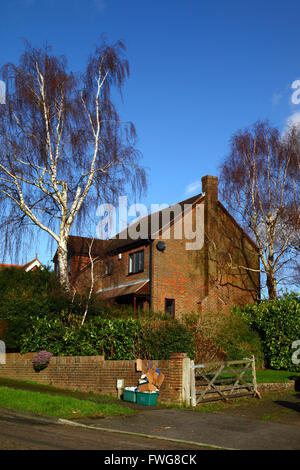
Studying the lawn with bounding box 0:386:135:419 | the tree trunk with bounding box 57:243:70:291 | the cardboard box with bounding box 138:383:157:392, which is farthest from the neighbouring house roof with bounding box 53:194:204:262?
the lawn with bounding box 0:386:135:419

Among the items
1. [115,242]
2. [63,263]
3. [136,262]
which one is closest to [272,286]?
[136,262]

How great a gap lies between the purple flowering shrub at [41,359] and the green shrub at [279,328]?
10.6 meters

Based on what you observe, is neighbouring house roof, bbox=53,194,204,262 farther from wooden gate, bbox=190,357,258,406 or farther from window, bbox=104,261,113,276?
wooden gate, bbox=190,357,258,406

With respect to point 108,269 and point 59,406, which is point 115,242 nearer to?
point 108,269

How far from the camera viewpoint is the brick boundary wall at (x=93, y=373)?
14.2 meters

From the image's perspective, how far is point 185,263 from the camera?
29359 millimetres

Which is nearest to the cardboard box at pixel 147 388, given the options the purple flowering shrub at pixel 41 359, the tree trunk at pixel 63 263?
the purple flowering shrub at pixel 41 359

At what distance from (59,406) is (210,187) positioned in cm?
2176

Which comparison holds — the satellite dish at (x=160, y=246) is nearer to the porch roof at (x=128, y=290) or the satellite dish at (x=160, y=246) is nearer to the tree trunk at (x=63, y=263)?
the porch roof at (x=128, y=290)

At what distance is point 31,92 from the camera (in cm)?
2172

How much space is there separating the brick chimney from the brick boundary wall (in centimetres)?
1676

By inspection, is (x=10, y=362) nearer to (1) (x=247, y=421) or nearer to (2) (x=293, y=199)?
(1) (x=247, y=421)

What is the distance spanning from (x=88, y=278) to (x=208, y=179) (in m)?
10.8
